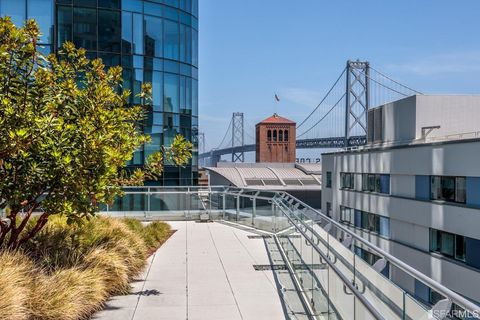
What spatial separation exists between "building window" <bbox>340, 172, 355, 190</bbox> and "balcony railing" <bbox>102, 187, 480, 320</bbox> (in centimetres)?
3529

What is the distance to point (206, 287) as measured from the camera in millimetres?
7820

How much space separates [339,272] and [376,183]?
3933 cm

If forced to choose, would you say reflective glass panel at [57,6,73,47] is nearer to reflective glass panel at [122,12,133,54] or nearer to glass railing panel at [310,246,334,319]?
reflective glass panel at [122,12,133,54]

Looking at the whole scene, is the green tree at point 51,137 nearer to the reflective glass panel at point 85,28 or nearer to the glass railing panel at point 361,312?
the glass railing panel at point 361,312

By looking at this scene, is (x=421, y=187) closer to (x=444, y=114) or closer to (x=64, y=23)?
(x=444, y=114)

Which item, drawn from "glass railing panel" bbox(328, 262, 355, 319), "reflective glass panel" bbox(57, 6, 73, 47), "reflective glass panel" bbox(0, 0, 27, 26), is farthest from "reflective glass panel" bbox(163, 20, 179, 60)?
"glass railing panel" bbox(328, 262, 355, 319)

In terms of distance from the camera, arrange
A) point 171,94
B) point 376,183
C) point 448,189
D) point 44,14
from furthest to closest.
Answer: point 376,183, point 448,189, point 171,94, point 44,14

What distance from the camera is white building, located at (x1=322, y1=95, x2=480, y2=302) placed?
1140 inches

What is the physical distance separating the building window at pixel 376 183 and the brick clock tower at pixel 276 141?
6290cm

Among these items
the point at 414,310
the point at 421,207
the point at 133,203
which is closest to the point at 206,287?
the point at 414,310

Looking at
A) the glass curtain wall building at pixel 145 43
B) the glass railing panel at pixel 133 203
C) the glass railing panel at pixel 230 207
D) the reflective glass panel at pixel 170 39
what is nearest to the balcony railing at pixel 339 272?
the glass railing panel at pixel 230 207

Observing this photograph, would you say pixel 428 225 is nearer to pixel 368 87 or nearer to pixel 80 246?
pixel 80 246

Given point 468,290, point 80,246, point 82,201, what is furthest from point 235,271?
point 468,290

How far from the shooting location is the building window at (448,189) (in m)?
29.9
